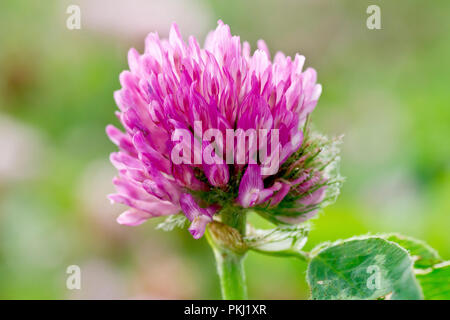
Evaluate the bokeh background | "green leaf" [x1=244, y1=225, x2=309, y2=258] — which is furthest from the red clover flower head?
the bokeh background

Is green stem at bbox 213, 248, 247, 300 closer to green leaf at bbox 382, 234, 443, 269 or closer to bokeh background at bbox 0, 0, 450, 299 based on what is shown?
green leaf at bbox 382, 234, 443, 269

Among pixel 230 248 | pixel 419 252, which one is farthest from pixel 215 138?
pixel 419 252

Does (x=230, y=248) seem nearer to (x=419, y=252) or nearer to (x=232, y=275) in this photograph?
(x=232, y=275)

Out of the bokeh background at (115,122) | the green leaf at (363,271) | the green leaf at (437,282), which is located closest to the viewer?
the green leaf at (363,271)

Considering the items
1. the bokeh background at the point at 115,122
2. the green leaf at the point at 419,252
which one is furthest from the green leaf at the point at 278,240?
the bokeh background at the point at 115,122

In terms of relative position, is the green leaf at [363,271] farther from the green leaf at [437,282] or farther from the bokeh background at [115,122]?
the bokeh background at [115,122]

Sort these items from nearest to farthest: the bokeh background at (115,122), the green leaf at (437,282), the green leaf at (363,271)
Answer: the green leaf at (363,271) → the green leaf at (437,282) → the bokeh background at (115,122)

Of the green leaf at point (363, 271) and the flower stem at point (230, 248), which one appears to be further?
the flower stem at point (230, 248)
